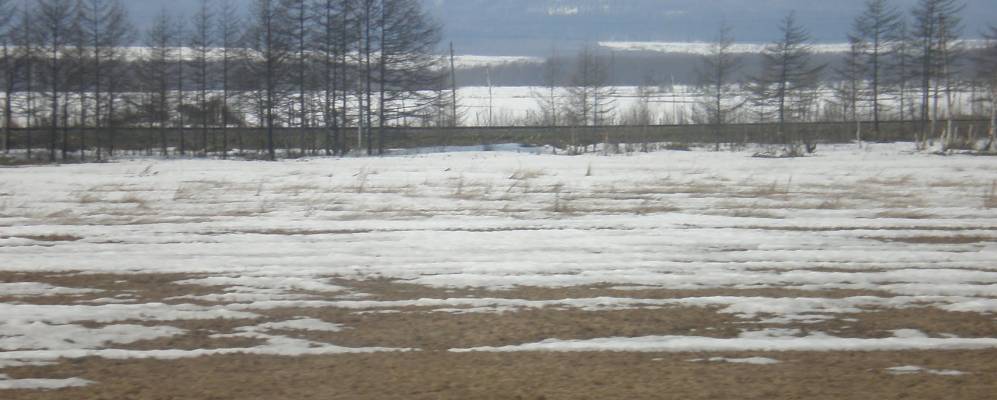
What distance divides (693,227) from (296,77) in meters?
35.4

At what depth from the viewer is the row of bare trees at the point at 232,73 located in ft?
141

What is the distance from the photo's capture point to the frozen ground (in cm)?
689

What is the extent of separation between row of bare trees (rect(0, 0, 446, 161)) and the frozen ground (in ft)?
85.2

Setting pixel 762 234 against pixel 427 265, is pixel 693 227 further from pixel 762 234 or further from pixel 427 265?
pixel 427 265

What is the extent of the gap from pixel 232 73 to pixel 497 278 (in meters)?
42.3

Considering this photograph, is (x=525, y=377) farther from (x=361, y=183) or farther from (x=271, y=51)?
(x=271, y=51)

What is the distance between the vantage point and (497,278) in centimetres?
978

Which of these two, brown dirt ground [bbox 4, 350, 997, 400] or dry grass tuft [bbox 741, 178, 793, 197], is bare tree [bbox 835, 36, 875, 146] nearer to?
dry grass tuft [bbox 741, 178, 793, 197]

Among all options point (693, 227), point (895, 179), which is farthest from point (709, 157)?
point (693, 227)

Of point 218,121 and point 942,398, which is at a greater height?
point 218,121

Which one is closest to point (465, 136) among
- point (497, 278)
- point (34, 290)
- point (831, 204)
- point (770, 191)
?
point (770, 191)

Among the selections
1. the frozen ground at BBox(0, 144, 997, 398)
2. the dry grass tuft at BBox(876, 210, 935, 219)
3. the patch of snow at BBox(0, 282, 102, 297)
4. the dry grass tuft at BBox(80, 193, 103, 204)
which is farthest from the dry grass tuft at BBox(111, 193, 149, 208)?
the dry grass tuft at BBox(876, 210, 935, 219)

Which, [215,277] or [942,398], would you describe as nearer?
[942,398]

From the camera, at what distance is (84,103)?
4488cm
